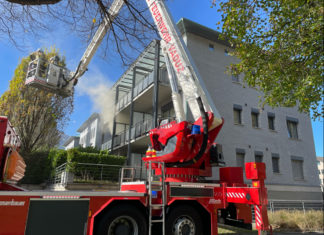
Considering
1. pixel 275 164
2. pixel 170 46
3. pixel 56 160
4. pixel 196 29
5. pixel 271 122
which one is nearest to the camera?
pixel 170 46

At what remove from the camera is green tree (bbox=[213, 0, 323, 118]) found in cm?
→ 853

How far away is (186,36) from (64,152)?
1114 centimetres

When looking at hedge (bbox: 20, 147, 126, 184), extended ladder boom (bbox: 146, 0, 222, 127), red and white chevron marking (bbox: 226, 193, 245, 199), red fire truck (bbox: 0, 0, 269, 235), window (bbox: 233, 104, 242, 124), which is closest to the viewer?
red fire truck (bbox: 0, 0, 269, 235)

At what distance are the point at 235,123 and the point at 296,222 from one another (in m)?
8.05

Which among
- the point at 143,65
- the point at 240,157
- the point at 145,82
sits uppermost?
the point at 143,65

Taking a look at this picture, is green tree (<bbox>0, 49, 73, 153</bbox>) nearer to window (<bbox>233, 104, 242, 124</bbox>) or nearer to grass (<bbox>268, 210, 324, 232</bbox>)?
window (<bbox>233, 104, 242, 124</bbox>)

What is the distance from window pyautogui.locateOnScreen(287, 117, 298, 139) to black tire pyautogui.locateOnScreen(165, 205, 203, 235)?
17.4 metres

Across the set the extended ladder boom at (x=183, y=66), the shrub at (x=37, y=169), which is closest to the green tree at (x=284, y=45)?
the extended ladder boom at (x=183, y=66)

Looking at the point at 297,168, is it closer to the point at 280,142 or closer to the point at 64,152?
the point at 280,142

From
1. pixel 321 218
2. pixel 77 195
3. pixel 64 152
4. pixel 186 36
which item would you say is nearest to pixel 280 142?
pixel 321 218

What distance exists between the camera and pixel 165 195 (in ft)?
18.7

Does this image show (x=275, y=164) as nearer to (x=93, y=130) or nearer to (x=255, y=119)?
(x=255, y=119)

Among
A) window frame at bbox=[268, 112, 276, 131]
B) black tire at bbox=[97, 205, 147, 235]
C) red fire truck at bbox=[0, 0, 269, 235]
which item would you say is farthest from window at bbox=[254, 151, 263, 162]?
black tire at bbox=[97, 205, 147, 235]

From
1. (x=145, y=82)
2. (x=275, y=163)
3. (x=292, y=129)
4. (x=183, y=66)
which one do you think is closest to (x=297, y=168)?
(x=275, y=163)
